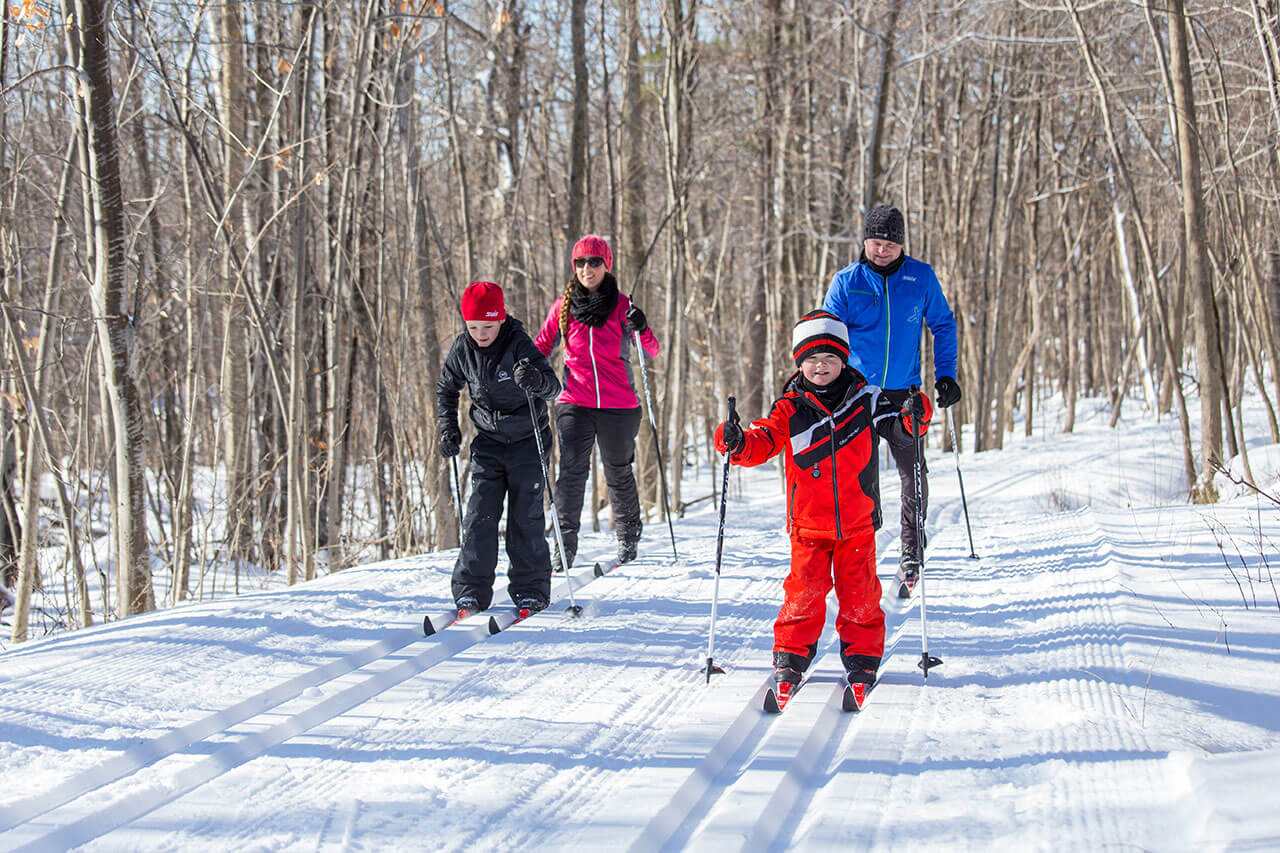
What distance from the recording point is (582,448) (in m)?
5.84

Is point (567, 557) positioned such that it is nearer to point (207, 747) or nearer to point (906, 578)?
point (906, 578)

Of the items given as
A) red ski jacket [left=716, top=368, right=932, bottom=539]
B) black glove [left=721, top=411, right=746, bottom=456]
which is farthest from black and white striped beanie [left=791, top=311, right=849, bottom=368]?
black glove [left=721, top=411, right=746, bottom=456]

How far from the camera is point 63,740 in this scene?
2.97m

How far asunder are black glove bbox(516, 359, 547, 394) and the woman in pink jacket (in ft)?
3.22

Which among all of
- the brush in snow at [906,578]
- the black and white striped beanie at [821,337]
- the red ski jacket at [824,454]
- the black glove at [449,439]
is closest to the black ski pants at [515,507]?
the black glove at [449,439]

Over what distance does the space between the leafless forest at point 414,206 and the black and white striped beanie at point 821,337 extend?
4.29 m

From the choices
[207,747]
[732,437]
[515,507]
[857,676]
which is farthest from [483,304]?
[857,676]

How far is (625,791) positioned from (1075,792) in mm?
1290

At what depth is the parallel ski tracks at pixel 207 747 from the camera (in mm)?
2471

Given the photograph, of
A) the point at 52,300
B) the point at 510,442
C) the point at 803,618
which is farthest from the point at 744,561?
the point at 52,300

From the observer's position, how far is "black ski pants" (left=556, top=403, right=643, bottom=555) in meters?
5.82

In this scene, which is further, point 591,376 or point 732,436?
point 591,376

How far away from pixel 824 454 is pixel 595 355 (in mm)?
2496

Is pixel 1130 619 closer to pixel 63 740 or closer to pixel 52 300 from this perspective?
pixel 63 740
